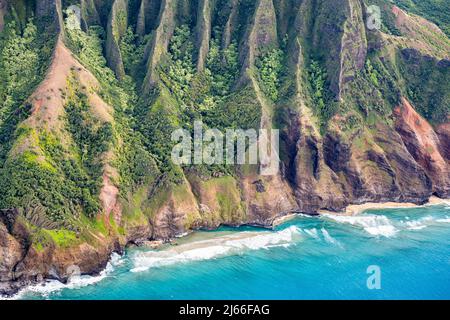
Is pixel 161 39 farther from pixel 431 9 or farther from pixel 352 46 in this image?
pixel 431 9

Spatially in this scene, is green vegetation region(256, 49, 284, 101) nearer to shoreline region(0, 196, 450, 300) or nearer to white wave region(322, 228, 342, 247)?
shoreline region(0, 196, 450, 300)

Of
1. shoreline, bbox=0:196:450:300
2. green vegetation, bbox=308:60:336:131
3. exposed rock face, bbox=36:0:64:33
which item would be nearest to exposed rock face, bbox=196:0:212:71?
green vegetation, bbox=308:60:336:131

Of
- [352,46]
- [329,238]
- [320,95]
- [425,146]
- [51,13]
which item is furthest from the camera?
[425,146]

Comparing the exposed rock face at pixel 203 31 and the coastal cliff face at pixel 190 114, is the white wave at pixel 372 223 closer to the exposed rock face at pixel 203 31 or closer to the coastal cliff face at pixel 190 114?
the coastal cliff face at pixel 190 114

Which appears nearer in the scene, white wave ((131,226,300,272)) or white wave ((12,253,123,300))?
white wave ((12,253,123,300))

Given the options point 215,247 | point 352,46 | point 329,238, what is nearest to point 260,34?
point 352,46

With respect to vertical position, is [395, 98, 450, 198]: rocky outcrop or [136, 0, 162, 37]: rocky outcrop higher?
[136, 0, 162, 37]: rocky outcrop
